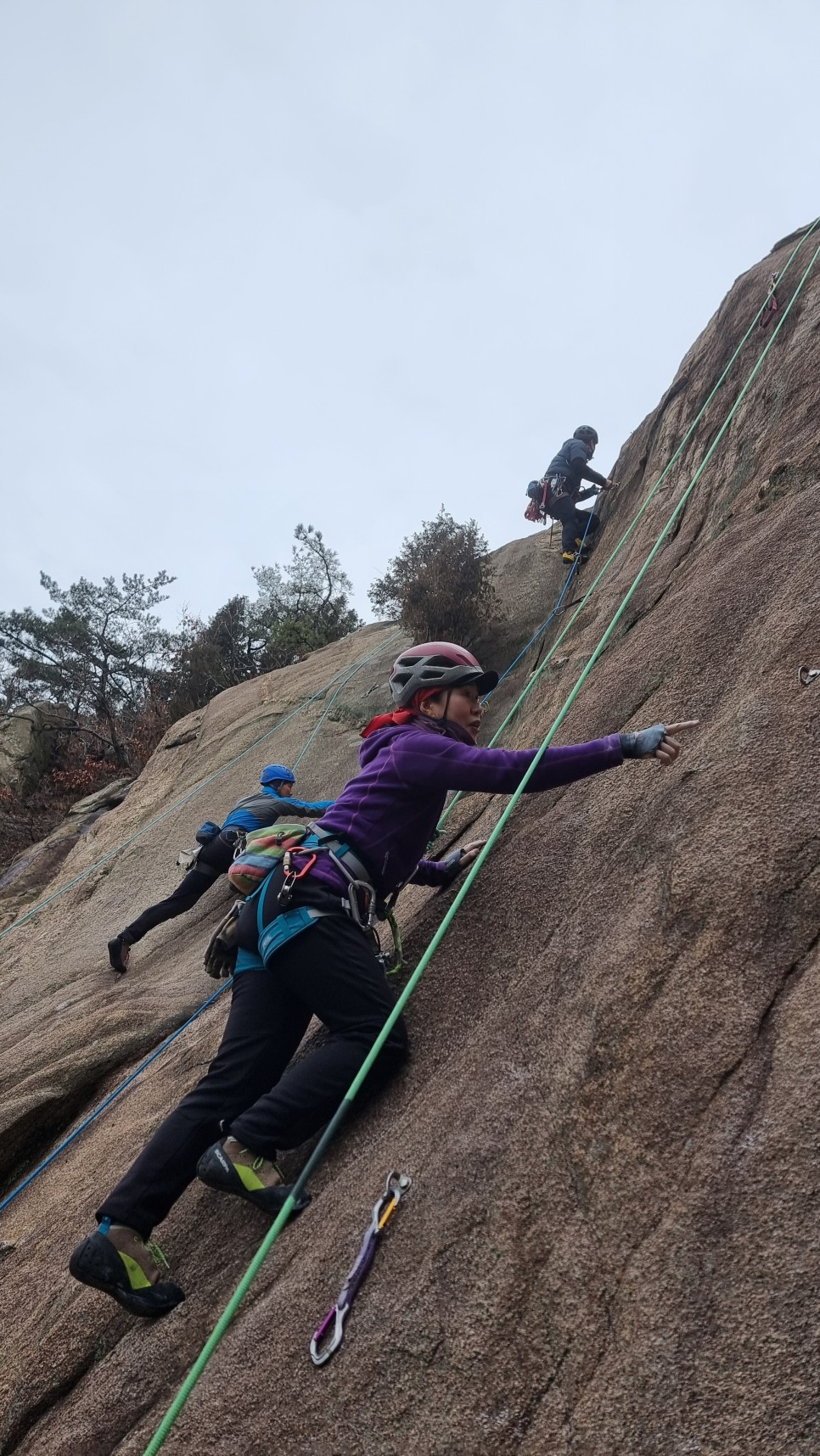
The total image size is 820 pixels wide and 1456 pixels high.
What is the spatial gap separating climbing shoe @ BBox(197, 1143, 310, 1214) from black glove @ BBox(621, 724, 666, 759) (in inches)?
84.7

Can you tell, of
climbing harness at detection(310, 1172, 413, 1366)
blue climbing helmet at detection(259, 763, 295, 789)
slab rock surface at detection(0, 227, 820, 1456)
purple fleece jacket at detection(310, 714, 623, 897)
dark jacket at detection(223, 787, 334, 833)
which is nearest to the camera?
slab rock surface at detection(0, 227, 820, 1456)

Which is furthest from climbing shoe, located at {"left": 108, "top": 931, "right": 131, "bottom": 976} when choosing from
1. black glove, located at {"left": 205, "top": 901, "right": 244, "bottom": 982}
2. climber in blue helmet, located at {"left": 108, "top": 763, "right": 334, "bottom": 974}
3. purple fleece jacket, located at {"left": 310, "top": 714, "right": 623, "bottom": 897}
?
purple fleece jacket, located at {"left": 310, "top": 714, "right": 623, "bottom": 897}

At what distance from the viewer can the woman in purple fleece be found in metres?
3.29

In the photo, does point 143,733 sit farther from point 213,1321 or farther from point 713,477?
point 213,1321

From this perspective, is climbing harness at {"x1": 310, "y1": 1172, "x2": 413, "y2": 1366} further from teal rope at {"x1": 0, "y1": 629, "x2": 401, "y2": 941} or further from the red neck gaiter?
teal rope at {"x1": 0, "y1": 629, "x2": 401, "y2": 941}

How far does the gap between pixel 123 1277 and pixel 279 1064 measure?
Result: 923mm

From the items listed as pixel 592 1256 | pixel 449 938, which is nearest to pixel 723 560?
pixel 449 938

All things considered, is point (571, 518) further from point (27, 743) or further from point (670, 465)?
point (27, 743)

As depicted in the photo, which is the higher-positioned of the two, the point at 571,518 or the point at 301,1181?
the point at 571,518

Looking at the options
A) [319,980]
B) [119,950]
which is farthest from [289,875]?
[119,950]

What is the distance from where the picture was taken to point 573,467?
11.8m

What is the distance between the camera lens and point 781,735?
3.67 m

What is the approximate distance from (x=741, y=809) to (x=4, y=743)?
65.5ft

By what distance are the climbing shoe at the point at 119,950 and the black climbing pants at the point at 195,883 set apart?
7 cm
